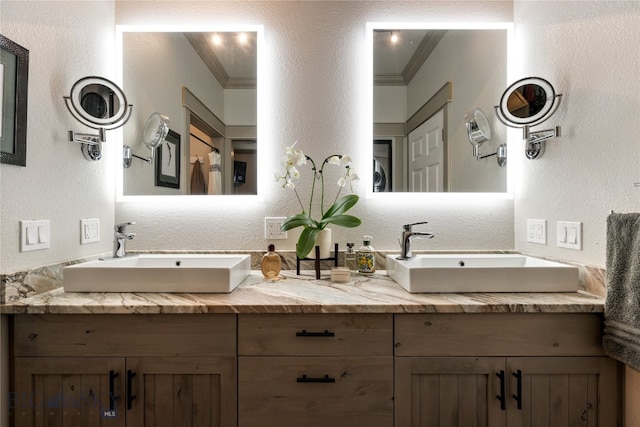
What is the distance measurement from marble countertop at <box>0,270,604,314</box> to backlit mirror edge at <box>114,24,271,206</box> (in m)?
0.58

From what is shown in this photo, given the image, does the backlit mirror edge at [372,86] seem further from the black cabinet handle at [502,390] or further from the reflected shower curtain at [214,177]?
the black cabinet handle at [502,390]

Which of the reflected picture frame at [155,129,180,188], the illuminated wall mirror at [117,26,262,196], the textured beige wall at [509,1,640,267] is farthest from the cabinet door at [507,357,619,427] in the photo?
the reflected picture frame at [155,129,180,188]

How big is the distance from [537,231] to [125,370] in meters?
1.68

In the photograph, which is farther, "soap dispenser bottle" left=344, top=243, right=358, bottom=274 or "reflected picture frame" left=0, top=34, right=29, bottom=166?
"soap dispenser bottle" left=344, top=243, right=358, bottom=274

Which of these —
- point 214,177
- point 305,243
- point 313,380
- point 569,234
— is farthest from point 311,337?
point 569,234

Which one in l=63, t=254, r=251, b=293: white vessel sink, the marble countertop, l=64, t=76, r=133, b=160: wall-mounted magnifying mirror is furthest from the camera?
l=64, t=76, r=133, b=160: wall-mounted magnifying mirror

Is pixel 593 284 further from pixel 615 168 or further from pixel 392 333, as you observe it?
pixel 392 333

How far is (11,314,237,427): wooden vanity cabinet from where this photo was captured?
110 cm

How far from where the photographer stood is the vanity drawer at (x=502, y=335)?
1103 millimetres

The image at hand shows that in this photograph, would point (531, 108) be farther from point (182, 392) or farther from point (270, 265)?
point (182, 392)

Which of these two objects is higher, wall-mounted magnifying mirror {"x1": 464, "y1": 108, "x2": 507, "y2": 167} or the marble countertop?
wall-mounted magnifying mirror {"x1": 464, "y1": 108, "x2": 507, "y2": 167}

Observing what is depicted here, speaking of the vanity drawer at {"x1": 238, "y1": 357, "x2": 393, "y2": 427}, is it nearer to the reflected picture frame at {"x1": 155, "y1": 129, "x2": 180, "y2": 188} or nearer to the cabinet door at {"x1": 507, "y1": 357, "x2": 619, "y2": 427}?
the cabinet door at {"x1": 507, "y1": 357, "x2": 619, "y2": 427}

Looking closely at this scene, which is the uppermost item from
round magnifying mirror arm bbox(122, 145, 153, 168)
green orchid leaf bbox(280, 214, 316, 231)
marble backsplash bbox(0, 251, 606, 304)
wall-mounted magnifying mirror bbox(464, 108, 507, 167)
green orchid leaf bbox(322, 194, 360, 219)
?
wall-mounted magnifying mirror bbox(464, 108, 507, 167)

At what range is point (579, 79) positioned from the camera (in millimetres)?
1287
